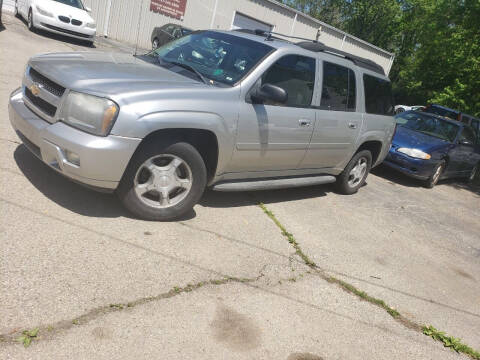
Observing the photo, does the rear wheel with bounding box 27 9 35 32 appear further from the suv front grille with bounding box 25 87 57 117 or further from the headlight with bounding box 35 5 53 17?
the suv front grille with bounding box 25 87 57 117

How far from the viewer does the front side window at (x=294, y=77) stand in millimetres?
4469

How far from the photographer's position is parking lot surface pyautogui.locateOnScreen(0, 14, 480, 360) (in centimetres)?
257

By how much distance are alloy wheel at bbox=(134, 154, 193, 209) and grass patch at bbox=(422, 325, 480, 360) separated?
2.38 meters

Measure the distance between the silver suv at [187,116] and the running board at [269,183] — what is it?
2cm

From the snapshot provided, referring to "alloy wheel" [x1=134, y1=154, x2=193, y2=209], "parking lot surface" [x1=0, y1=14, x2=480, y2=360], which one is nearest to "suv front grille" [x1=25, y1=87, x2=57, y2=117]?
"parking lot surface" [x1=0, y1=14, x2=480, y2=360]

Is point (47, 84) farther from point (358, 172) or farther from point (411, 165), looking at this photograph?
point (411, 165)

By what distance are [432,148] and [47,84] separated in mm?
7342

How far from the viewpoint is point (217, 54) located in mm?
4559

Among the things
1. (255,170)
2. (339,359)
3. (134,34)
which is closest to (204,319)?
(339,359)

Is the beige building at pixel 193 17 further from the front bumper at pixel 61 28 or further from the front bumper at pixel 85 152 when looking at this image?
the front bumper at pixel 85 152

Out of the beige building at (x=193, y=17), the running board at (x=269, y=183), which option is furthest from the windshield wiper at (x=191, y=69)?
the beige building at (x=193, y=17)

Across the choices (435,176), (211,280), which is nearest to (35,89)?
(211,280)

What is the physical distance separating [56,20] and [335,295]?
38.8 feet

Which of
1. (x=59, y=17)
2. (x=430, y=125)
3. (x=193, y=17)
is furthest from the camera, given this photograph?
(x=193, y=17)
